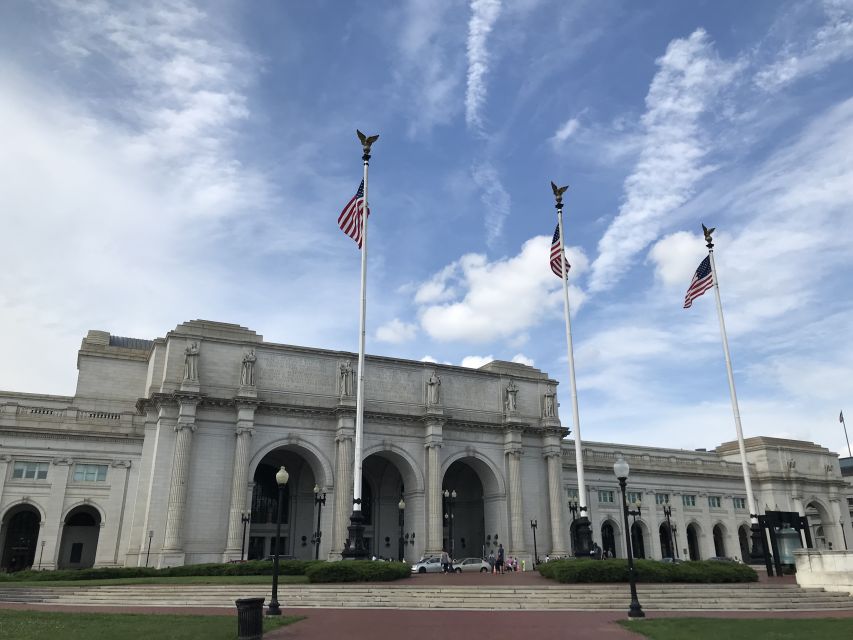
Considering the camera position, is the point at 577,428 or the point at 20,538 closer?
the point at 577,428

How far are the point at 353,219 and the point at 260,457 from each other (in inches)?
922

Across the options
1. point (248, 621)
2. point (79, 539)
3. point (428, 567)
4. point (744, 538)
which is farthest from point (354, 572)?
point (744, 538)

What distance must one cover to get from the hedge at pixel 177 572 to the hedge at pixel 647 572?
1576 centimetres

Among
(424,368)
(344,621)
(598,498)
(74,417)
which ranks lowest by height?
(344,621)

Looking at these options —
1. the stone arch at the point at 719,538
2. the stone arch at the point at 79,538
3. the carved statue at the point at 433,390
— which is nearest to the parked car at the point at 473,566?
the carved statue at the point at 433,390

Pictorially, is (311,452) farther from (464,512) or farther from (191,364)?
(464,512)

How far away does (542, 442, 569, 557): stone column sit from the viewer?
2520 inches

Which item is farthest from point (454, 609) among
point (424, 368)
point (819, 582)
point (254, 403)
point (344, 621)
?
point (424, 368)

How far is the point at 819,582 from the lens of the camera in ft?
107

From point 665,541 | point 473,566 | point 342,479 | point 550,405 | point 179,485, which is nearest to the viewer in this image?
point 473,566

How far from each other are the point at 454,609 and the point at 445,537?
1742 inches

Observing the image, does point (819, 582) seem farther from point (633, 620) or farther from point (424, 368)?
point (424, 368)

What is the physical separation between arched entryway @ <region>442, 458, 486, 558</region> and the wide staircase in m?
38.7

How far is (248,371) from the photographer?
56.2 m
